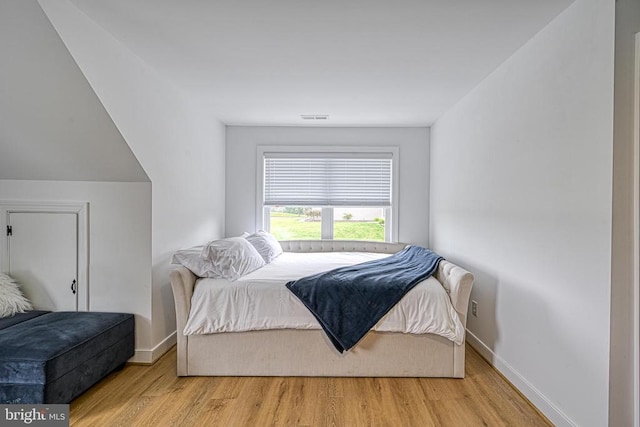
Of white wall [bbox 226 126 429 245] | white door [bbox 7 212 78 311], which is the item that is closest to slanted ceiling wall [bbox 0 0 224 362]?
white door [bbox 7 212 78 311]

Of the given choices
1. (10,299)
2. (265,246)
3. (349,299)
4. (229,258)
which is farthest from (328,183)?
(10,299)

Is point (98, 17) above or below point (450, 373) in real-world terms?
above

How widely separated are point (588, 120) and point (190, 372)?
295 centimetres

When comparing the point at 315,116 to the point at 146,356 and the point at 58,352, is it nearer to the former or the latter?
the point at 146,356

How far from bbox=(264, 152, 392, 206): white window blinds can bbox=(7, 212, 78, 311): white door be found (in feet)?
7.74

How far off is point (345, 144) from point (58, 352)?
3667 mm

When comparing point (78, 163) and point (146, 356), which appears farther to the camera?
point (146, 356)

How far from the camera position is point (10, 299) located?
2672 mm

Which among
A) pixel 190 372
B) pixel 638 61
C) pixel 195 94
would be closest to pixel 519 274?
pixel 638 61

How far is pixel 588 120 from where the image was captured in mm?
1809

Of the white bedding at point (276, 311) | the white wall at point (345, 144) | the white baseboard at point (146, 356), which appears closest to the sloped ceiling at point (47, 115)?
the white bedding at point (276, 311)

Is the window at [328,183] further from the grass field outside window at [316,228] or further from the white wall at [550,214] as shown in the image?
the white wall at [550,214]

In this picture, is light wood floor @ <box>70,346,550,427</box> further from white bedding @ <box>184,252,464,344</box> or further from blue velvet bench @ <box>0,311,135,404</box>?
white bedding @ <box>184,252,464,344</box>

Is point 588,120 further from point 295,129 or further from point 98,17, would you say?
point 295,129
